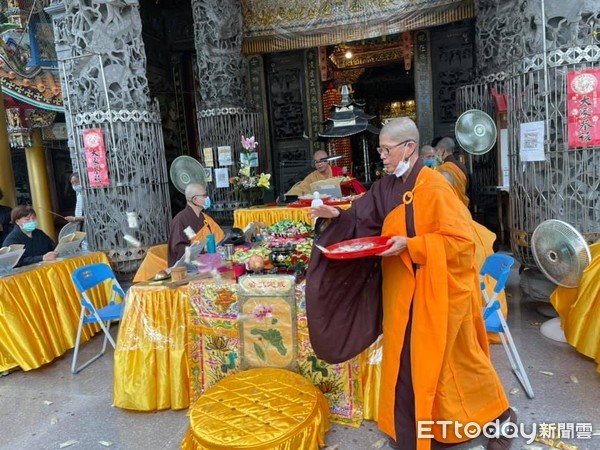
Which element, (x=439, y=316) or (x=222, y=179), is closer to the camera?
(x=439, y=316)

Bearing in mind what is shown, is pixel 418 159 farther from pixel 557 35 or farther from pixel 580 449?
pixel 557 35

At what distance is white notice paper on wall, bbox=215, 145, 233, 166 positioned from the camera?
755 centimetres

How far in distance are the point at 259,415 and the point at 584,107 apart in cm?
338

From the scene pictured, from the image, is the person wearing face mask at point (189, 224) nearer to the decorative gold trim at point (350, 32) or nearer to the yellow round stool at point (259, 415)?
the yellow round stool at point (259, 415)

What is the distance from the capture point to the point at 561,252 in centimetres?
294

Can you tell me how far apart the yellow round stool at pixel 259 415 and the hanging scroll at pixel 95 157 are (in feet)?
10.7

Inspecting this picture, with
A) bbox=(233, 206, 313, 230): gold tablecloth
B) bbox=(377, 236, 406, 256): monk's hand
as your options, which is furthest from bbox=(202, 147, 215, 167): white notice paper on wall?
bbox=(377, 236, 406, 256): monk's hand

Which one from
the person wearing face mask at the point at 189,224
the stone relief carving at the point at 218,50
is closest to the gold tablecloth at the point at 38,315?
the person wearing face mask at the point at 189,224

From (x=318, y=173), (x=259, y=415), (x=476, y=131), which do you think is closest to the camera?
(x=259, y=415)

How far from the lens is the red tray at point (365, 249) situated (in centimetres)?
180

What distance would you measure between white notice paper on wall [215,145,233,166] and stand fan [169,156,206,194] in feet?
6.54

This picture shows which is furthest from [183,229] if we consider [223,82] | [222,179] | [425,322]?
[223,82]

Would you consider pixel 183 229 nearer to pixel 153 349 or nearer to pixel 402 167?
pixel 153 349

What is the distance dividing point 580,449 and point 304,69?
8000 mm
